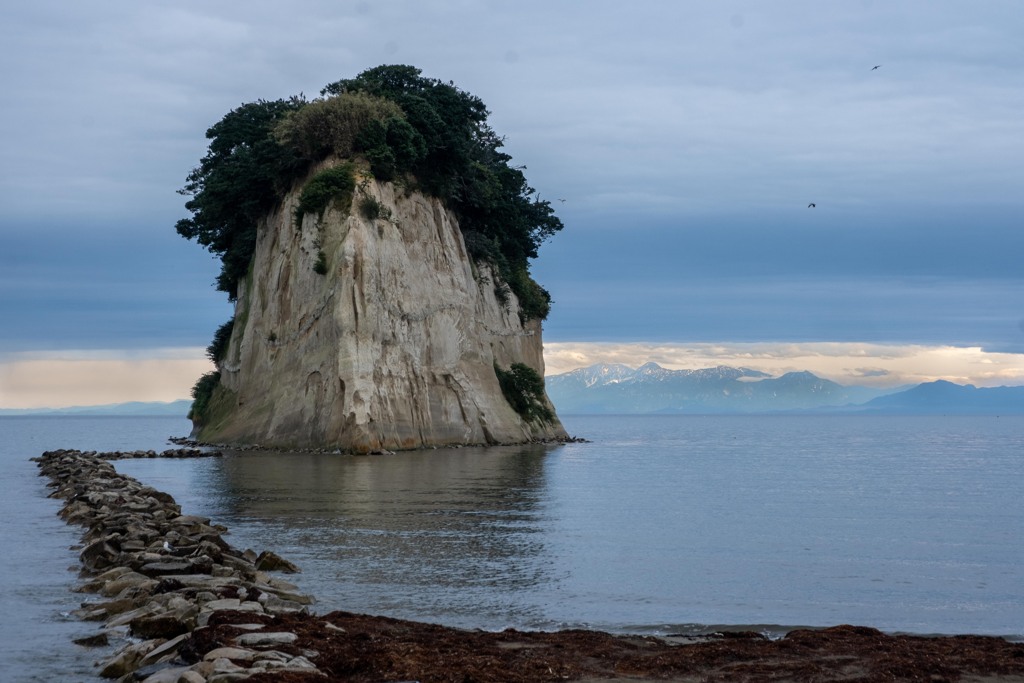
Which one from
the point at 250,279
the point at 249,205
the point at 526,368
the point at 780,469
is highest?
the point at 249,205

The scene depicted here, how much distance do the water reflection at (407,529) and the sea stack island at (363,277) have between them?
317 inches

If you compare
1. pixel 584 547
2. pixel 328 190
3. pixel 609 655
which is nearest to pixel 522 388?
pixel 328 190

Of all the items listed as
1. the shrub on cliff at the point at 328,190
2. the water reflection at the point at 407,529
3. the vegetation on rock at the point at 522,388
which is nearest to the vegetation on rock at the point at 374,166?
the shrub on cliff at the point at 328,190

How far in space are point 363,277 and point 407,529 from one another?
99.7 ft

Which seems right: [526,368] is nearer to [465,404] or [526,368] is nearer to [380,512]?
[465,404]

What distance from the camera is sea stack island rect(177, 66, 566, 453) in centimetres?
5322

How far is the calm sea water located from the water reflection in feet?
0.24

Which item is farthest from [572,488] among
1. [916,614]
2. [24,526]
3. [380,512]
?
[916,614]

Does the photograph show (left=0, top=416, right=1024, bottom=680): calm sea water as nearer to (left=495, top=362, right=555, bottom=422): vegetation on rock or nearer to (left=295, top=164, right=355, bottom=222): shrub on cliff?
(left=295, top=164, right=355, bottom=222): shrub on cliff

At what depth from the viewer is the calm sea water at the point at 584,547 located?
1561cm

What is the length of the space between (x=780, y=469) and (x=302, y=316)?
24637 millimetres

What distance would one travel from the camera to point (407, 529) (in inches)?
968

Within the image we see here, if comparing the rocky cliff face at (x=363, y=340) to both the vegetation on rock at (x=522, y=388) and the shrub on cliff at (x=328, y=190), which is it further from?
the vegetation on rock at (x=522, y=388)

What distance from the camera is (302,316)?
184ft
